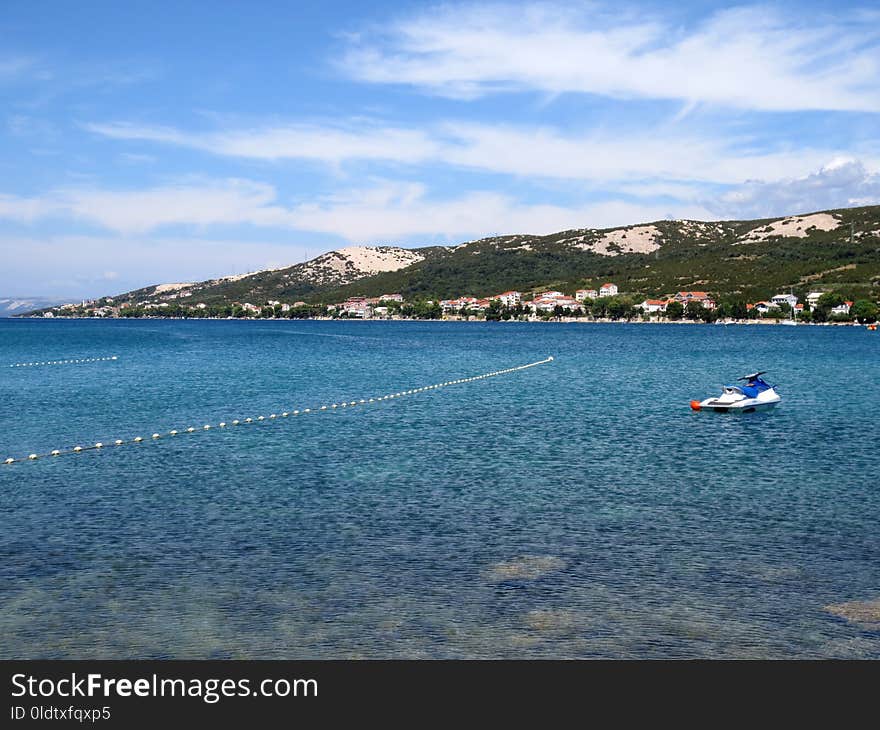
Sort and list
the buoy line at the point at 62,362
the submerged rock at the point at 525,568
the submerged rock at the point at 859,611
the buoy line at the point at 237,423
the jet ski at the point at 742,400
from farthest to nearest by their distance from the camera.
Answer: the buoy line at the point at 62,362 → the jet ski at the point at 742,400 → the buoy line at the point at 237,423 → the submerged rock at the point at 525,568 → the submerged rock at the point at 859,611

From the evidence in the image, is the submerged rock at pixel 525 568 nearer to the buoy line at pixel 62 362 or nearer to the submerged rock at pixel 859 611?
the submerged rock at pixel 859 611

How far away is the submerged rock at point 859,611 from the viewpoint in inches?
634

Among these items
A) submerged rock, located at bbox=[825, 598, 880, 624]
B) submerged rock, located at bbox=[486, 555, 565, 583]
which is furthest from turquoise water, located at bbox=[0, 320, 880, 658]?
submerged rock, located at bbox=[825, 598, 880, 624]

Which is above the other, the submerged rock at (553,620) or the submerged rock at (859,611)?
the submerged rock at (553,620)

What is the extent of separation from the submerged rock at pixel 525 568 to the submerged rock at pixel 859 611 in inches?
230

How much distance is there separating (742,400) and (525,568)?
1299 inches

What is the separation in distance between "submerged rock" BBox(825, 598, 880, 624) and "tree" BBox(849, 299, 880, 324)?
619 ft

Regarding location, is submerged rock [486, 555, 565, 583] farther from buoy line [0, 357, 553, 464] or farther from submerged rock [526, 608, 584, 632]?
buoy line [0, 357, 553, 464]

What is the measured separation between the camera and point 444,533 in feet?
72.6

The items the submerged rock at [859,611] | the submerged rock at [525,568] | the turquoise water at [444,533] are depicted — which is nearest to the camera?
the turquoise water at [444,533]

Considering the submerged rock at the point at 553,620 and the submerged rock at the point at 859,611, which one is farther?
the submerged rock at the point at 859,611

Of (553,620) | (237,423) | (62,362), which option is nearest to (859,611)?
(553,620)

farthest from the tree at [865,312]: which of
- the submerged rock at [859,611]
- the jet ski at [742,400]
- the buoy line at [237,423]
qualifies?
the submerged rock at [859,611]

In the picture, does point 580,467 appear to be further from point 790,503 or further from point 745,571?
point 745,571
